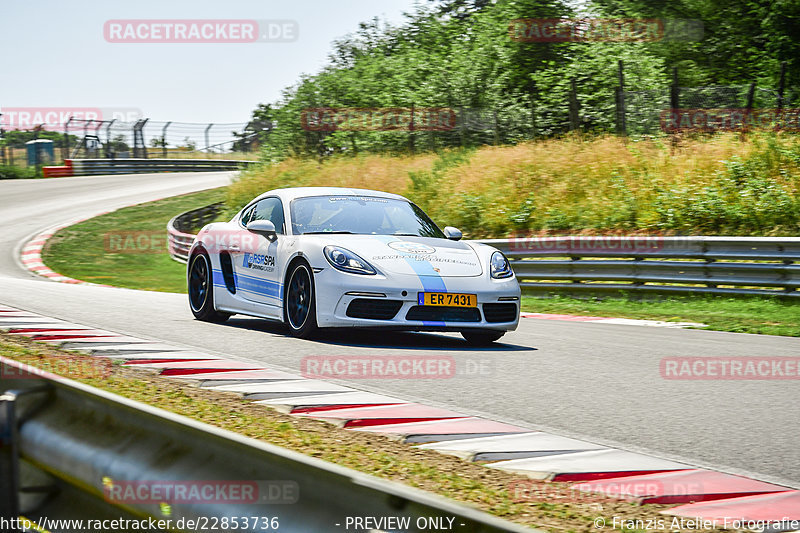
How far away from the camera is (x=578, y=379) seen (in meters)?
6.39

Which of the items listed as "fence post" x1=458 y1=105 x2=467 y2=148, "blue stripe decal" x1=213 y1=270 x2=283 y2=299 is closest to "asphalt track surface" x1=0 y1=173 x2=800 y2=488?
"blue stripe decal" x1=213 y1=270 x2=283 y2=299

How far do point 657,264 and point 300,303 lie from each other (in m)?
6.79

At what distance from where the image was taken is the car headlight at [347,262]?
24.9ft

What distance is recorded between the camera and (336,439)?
14.8 feet

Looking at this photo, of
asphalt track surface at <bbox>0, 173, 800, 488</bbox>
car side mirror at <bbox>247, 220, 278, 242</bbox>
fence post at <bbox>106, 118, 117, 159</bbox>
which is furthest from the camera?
fence post at <bbox>106, 118, 117, 159</bbox>

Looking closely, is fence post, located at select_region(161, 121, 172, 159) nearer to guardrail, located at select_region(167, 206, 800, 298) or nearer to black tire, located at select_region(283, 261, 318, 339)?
guardrail, located at select_region(167, 206, 800, 298)

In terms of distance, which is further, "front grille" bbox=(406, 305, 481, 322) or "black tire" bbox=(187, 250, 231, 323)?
"black tire" bbox=(187, 250, 231, 323)

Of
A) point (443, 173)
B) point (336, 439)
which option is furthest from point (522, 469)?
point (443, 173)

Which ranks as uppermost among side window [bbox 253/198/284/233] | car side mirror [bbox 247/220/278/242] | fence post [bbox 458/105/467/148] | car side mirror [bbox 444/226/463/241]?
fence post [bbox 458/105/467/148]

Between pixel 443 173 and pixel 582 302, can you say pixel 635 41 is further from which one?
pixel 582 302

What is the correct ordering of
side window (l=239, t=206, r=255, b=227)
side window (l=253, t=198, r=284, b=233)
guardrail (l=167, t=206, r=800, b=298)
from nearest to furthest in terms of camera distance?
side window (l=253, t=198, r=284, b=233), side window (l=239, t=206, r=255, b=227), guardrail (l=167, t=206, r=800, b=298)

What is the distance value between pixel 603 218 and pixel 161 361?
37.1 feet

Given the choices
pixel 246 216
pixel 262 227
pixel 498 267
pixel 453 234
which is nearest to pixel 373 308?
pixel 498 267

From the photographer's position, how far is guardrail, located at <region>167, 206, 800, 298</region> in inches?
474
